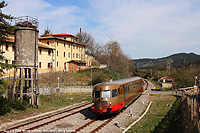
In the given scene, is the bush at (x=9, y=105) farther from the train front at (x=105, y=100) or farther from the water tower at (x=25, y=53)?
the train front at (x=105, y=100)

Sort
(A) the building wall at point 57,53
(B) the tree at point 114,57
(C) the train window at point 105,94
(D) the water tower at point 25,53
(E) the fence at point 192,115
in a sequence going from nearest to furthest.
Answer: (E) the fence at point 192,115, (C) the train window at point 105,94, (D) the water tower at point 25,53, (A) the building wall at point 57,53, (B) the tree at point 114,57

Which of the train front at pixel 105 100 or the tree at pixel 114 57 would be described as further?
the tree at pixel 114 57

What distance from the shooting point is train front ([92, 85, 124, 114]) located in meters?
14.3

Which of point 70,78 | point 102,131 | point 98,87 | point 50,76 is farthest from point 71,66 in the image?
point 102,131

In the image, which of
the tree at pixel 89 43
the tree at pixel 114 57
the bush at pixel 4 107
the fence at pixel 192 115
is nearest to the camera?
the fence at pixel 192 115

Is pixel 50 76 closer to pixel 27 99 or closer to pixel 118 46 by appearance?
pixel 27 99

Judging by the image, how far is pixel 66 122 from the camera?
13602mm

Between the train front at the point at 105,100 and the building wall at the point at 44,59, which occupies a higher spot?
the building wall at the point at 44,59

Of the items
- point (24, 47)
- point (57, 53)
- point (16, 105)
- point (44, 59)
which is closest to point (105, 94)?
point (16, 105)

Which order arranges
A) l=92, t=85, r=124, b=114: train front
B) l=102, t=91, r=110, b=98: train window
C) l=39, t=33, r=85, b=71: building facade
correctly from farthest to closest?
l=39, t=33, r=85, b=71: building facade → l=102, t=91, r=110, b=98: train window → l=92, t=85, r=124, b=114: train front

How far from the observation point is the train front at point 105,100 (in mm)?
14305

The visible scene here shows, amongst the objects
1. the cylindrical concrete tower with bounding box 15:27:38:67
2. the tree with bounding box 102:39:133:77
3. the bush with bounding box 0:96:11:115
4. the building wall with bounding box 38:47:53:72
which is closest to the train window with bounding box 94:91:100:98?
the bush with bounding box 0:96:11:115

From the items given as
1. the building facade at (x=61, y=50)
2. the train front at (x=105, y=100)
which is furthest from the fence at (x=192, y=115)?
the building facade at (x=61, y=50)

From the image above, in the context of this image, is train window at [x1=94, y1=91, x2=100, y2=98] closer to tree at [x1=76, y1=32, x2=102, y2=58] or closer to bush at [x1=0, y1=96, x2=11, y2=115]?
bush at [x1=0, y1=96, x2=11, y2=115]
